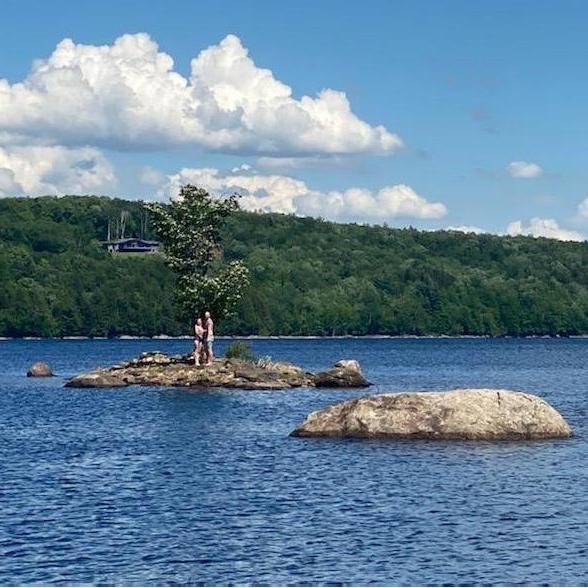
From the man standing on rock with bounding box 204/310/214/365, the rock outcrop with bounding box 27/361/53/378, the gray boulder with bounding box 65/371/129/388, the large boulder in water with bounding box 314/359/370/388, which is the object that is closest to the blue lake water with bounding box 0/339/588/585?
the man standing on rock with bounding box 204/310/214/365

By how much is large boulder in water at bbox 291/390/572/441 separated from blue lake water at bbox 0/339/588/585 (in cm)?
103

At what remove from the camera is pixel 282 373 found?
8144 centimetres

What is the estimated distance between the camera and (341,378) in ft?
264

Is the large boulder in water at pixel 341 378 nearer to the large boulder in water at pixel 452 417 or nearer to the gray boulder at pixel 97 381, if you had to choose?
the gray boulder at pixel 97 381

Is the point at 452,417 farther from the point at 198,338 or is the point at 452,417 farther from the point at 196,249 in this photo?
the point at 196,249

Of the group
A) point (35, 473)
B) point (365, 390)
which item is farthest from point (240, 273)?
point (35, 473)

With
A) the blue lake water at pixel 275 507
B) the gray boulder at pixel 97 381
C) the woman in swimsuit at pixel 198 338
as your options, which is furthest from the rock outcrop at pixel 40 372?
the blue lake water at pixel 275 507

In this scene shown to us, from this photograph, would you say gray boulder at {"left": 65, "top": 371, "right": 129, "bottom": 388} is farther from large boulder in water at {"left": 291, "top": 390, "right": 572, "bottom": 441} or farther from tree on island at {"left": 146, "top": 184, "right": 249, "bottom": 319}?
large boulder in water at {"left": 291, "top": 390, "right": 572, "bottom": 441}

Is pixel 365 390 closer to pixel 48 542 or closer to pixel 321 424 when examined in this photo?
pixel 321 424

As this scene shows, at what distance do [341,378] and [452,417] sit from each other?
3648 cm

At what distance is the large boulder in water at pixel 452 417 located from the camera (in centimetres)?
4403

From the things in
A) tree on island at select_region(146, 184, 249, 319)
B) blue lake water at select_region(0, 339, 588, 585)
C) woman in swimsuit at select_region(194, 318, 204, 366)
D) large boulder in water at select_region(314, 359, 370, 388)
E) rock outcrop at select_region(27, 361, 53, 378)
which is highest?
tree on island at select_region(146, 184, 249, 319)

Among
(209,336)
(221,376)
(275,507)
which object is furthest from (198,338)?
(275,507)

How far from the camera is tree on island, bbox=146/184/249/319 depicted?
84812 mm
